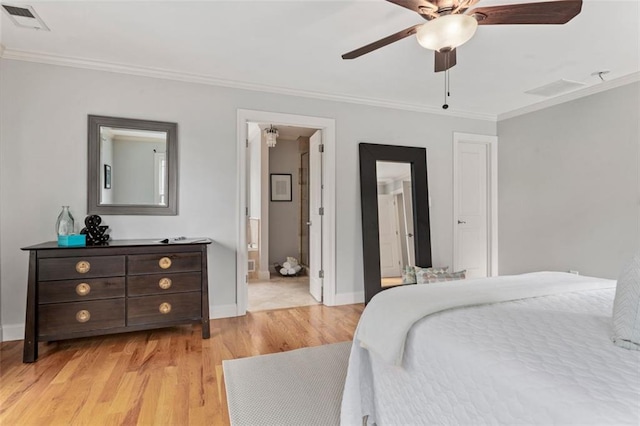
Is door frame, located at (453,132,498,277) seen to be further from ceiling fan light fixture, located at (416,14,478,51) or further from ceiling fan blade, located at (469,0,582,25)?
ceiling fan light fixture, located at (416,14,478,51)

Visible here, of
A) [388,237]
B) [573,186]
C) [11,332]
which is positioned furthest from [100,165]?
[573,186]

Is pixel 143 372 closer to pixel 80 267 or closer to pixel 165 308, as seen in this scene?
pixel 165 308

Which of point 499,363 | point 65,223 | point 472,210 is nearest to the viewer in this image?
point 499,363

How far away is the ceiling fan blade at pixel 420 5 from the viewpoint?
1572mm

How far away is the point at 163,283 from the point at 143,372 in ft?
2.34

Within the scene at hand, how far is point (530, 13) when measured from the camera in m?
1.60

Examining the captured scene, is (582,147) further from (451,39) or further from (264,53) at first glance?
(264,53)

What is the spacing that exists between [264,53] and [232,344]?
93.0 inches

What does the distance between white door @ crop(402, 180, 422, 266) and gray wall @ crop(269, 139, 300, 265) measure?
7.53 ft

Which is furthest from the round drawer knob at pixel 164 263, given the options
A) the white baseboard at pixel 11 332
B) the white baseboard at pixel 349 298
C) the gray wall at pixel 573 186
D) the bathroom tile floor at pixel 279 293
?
the gray wall at pixel 573 186

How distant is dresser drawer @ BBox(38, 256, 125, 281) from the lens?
2.40 metres

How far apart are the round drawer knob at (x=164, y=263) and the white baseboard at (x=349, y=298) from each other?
5.92 feet

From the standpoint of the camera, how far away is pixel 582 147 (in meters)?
3.55

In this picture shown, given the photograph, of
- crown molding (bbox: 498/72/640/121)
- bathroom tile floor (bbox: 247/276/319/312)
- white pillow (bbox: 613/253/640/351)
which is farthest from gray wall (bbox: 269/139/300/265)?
white pillow (bbox: 613/253/640/351)
